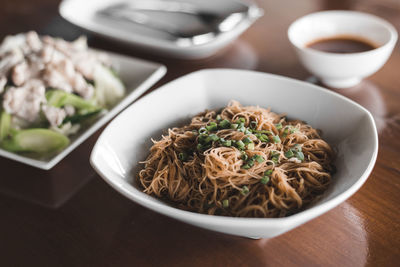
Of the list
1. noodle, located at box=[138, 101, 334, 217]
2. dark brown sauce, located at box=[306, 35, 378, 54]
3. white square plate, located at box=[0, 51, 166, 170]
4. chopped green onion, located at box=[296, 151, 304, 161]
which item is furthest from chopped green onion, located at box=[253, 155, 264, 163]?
dark brown sauce, located at box=[306, 35, 378, 54]

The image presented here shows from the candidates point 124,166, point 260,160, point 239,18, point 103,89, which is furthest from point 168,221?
point 239,18

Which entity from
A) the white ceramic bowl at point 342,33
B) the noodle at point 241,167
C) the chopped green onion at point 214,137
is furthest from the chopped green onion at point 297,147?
the white ceramic bowl at point 342,33

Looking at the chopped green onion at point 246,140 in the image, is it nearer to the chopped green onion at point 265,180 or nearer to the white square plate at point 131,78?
the chopped green onion at point 265,180

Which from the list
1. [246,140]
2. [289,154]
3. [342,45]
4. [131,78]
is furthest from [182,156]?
[342,45]

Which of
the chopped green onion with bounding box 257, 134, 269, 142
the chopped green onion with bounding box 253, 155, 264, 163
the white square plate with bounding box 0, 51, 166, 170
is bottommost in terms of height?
the white square plate with bounding box 0, 51, 166, 170

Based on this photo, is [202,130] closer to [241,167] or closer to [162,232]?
[241,167]

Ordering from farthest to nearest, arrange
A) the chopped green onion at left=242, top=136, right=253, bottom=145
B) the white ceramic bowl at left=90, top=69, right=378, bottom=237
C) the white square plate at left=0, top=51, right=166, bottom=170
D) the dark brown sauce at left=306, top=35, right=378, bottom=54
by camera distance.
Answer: the dark brown sauce at left=306, top=35, right=378, bottom=54
the white square plate at left=0, top=51, right=166, bottom=170
the chopped green onion at left=242, top=136, right=253, bottom=145
the white ceramic bowl at left=90, top=69, right=378, bottom=237

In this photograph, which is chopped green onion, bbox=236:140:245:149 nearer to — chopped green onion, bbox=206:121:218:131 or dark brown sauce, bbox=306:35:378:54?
chopped green onion, bbox=206:121:218:131

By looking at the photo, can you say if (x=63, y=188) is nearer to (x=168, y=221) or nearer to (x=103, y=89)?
(x=168, y=221)
